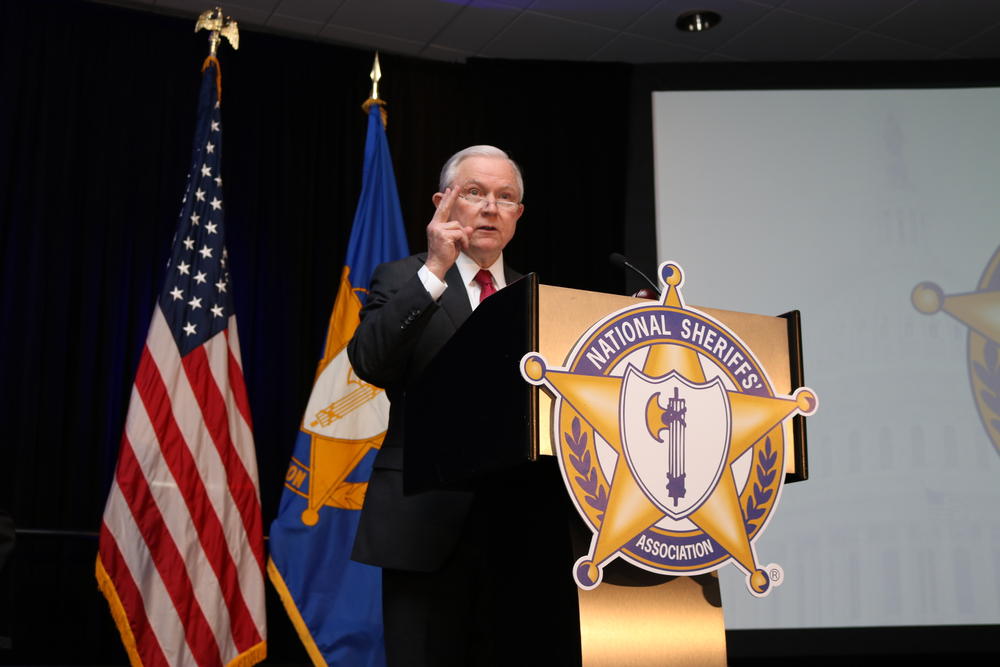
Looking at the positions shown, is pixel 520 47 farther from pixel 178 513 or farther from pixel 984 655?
pixel 984 655

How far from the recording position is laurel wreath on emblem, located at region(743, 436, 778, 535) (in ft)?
4.01

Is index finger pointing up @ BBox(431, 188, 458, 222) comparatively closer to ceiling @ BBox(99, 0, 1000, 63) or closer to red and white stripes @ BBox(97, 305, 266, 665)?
red and white stripes @ BBox(97, 305, 266, 665)

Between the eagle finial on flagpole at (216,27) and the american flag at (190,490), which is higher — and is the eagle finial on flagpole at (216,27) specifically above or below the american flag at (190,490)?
above

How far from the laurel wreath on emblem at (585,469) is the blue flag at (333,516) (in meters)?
2.24

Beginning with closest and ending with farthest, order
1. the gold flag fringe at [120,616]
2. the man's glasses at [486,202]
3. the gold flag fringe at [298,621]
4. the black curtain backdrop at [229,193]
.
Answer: the man's glasses at [486,202] < the gold flag fringe at [120,616] < the gold flag fringe at [298,621] < the black curtain backdrop at [229,193]

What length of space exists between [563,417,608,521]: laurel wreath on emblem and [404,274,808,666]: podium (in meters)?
0.03

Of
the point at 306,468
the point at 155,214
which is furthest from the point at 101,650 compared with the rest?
the point at 155,214

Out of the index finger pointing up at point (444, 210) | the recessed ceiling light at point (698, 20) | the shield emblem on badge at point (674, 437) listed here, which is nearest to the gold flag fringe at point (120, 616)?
the index finger pointing up at point (444, 210)

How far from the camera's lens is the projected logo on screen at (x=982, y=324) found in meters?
3.71

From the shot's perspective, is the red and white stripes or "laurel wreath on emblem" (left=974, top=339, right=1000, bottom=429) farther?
"laurel wreath on emblem" (left=974, top=339, right=1000, bottom=429)

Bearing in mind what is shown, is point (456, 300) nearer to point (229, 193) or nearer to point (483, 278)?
point (483, 278)

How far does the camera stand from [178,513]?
3178mm

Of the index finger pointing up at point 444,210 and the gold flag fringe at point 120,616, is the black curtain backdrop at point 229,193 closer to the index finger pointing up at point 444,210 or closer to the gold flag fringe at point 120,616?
the gold flag fringe at point 120,616

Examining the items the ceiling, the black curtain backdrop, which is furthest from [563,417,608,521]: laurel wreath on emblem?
the ceiling
